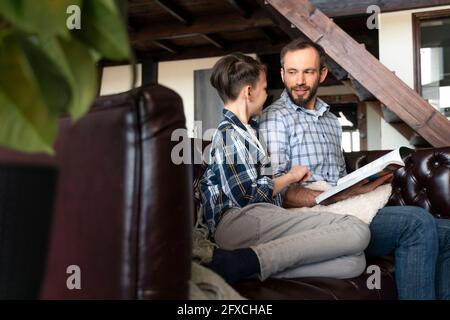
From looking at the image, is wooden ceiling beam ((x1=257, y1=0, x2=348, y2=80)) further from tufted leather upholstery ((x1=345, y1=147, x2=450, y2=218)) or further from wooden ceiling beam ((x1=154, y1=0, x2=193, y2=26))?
wooden ceiling beam ((x1=154, y1=0, x2=193, y2=26))

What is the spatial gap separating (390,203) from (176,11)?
4224mm

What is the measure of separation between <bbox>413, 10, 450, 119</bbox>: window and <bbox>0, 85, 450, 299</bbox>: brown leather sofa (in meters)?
4.34

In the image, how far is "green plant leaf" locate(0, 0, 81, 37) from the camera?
29cm

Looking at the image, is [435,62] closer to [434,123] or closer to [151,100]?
[434,123]

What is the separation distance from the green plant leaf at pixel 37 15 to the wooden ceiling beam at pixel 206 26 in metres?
5.67

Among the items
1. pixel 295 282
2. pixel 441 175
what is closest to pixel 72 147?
pixel 295 282

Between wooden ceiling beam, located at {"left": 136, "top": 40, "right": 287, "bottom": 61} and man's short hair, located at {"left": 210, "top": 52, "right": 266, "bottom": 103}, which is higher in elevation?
wooden ceiling beam, located at {"left": 136, "top": 40, "right": 287, "bottom": 61}

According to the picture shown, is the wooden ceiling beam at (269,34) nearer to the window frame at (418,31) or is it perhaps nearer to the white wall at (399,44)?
the white wall at (399,44)

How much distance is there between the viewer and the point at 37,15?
11.3 inches

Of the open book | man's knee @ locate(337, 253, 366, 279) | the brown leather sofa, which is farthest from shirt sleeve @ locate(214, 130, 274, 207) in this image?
the brown leather sofa

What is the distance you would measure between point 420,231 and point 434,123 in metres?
1.71

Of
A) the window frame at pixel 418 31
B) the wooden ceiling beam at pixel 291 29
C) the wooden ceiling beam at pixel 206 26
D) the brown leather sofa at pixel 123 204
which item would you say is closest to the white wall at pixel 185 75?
the wooden ceiling beam at pixel 206 26

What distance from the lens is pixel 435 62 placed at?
15.4 ft

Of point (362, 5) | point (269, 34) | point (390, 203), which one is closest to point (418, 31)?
point (362, 5)
